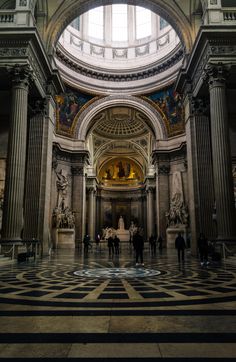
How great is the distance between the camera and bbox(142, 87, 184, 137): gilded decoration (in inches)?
1151

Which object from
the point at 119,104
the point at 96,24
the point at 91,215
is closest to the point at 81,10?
the point at 119,104

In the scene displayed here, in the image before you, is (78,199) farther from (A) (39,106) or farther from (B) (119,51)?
(B) (119,51)

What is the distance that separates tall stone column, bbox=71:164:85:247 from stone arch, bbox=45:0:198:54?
15762 mm

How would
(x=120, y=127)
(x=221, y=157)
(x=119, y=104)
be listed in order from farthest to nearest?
1. (x=120, y=127)
2. (x=119, y=104)
3. (x=221, y=157)

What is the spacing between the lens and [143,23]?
34.4m

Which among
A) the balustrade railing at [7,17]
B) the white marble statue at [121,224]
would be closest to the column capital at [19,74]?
the balustrade railing at [7,17]

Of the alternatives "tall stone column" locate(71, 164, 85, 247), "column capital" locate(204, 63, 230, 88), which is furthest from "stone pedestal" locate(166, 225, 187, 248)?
"column capital" locate(204, 63, 230, 88)

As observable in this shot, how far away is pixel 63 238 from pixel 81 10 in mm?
17243

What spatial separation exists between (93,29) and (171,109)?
13642mm

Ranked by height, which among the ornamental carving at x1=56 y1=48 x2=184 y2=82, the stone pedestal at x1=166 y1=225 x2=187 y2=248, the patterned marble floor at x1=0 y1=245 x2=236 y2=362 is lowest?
the patterned marble floor at x1=0 y1=245 x2=236 y2=362

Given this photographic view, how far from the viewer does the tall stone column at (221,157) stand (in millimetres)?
10969

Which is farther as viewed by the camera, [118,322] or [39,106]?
[39,106]

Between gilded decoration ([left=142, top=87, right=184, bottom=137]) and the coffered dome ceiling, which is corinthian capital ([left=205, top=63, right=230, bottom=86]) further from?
the coffered dome ceiling

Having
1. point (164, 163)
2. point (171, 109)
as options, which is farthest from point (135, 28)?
point (164, 163)
